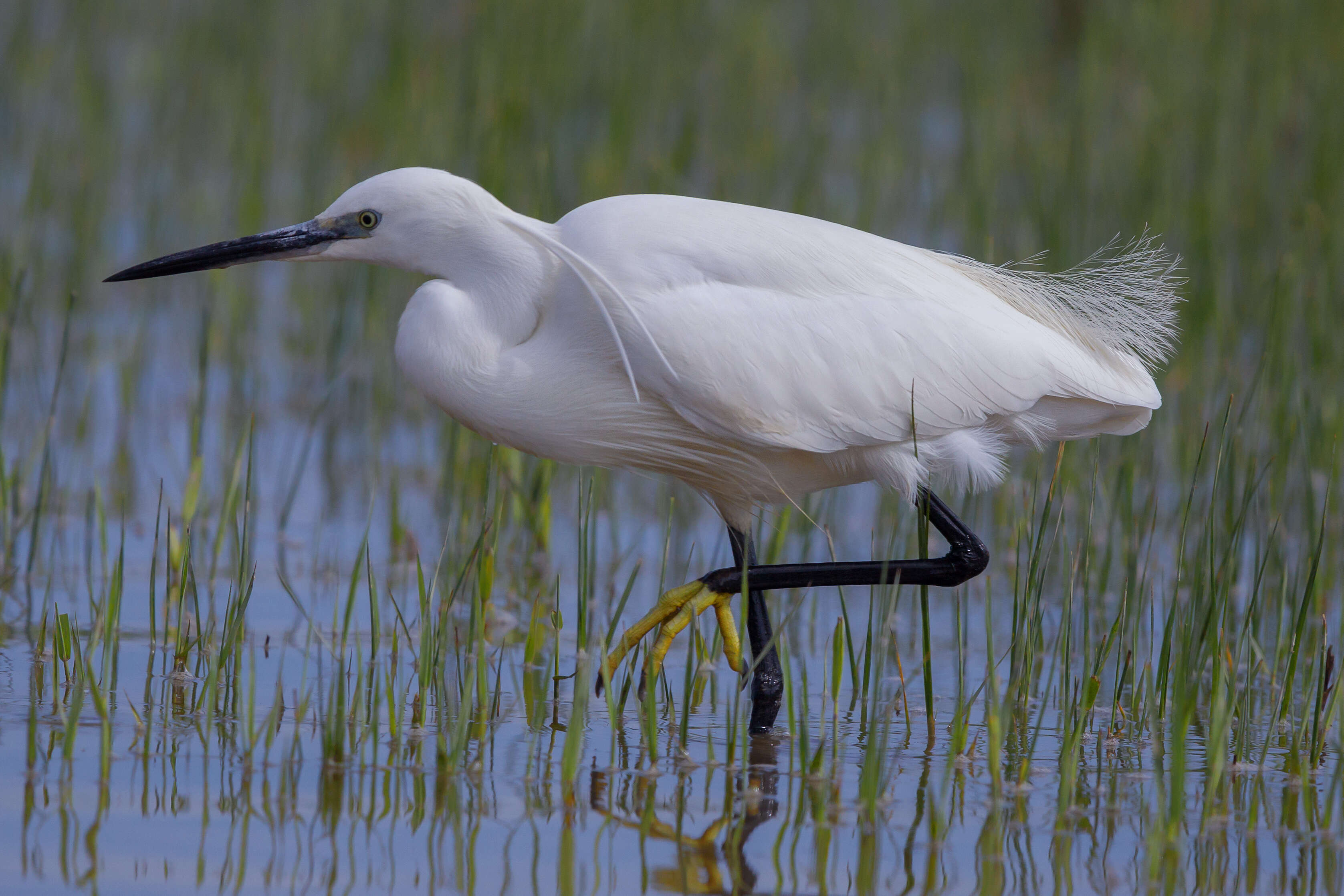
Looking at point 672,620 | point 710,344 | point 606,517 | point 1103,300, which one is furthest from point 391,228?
point 606,517

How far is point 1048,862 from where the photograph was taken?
289 cm

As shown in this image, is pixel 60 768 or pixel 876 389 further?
pixel 876 389

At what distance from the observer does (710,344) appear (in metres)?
3.40

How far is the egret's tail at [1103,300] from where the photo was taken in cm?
395

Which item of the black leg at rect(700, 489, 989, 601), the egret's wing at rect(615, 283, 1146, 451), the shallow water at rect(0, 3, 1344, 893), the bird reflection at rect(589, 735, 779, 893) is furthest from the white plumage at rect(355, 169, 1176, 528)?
the bird reflection at rect(589, 735, 779, 893)

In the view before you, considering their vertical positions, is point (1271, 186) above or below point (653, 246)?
above

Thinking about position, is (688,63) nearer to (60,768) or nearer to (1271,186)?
(1271,186)

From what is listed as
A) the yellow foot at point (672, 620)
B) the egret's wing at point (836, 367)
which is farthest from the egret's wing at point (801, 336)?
the yellow foot at point (672, 620)

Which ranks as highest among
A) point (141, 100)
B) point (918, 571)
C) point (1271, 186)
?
point (141, 100)

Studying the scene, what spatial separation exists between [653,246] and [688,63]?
583 centimetres

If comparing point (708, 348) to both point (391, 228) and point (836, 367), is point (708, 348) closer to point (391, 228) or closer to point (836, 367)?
point (836, 367)

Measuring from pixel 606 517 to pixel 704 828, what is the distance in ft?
8.20

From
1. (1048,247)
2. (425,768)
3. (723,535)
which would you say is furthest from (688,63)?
(425,768)

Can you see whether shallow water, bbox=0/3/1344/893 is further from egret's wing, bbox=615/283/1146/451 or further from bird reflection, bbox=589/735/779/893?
egret's wing, bbox=615/283/1146/451
